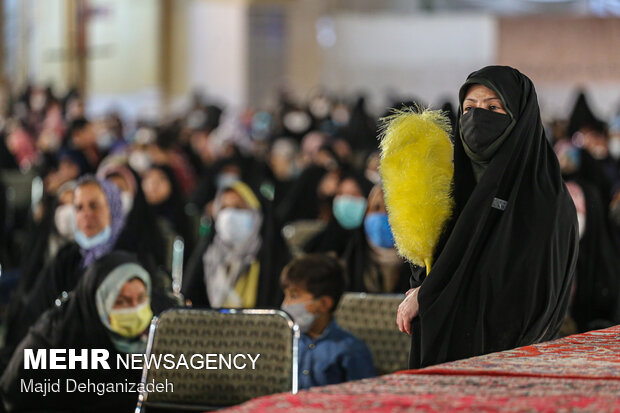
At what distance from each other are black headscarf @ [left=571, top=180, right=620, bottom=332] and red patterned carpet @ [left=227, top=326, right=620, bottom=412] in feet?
12.6

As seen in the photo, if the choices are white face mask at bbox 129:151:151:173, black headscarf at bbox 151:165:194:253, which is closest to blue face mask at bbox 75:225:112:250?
black headscarf at bbox 151:165:194:253

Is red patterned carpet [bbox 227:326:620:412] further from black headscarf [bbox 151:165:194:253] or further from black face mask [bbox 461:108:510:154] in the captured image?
black headscarf [bbox 151:165:194:253]

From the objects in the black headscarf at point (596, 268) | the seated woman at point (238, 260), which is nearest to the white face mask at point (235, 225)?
the seated woman at point (238, 260)

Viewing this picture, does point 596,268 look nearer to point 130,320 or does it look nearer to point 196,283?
point 196,283

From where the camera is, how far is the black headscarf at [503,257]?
10.6 feet

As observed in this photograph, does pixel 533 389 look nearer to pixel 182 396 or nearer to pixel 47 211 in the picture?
pixel 182 396

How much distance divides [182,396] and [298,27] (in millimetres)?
17506

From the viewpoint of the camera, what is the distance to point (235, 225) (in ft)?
21.3

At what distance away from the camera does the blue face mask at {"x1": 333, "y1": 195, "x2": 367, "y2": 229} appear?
7.08m

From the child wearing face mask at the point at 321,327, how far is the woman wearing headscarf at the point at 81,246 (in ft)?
3.66

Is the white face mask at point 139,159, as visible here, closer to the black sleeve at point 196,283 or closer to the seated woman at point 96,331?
the black sleeve at point 196,283

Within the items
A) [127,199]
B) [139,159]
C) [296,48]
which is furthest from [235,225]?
[296,48]

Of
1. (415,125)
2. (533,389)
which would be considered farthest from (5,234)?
(533,389)

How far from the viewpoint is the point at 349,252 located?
229 inches
